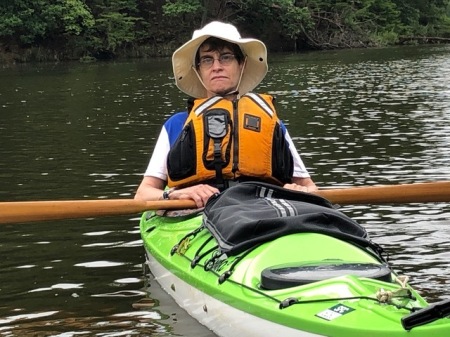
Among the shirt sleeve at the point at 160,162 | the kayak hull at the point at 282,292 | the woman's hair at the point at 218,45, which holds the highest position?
the woman's hair at the point at 218,45

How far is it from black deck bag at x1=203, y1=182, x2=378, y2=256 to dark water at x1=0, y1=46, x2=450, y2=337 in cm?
70

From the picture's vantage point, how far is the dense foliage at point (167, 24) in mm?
43750

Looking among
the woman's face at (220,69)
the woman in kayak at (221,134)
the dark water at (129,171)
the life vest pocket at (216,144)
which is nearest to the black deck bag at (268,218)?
the woman in kayak at (221,134)

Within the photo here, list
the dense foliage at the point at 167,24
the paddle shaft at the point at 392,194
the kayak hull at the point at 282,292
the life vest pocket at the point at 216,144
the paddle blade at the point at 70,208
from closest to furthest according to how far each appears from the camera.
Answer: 1. the kayak hull at the point at 282,292
2. the paddle blade at the point at 70,208
3. the life vest pocket at the point at 216,144
4. the paddle shaft at the point at 392,194
5. the dense foliage at the point at 167,24

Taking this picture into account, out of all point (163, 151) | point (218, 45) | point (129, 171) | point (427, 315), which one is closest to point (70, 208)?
point (163, 151)

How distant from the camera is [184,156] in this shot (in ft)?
16.4

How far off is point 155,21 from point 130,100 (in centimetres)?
2891

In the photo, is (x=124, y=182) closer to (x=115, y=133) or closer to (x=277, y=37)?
(x=115, y=133)

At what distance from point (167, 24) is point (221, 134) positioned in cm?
4449

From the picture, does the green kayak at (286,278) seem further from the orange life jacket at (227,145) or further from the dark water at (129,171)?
the dark water at (129,171)

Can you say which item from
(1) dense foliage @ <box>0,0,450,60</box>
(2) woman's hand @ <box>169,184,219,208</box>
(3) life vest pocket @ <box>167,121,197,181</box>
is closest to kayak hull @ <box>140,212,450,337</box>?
(2) woman's hand @ <box>169,184,219,208</box>

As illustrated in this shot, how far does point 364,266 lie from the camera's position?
3512 mm

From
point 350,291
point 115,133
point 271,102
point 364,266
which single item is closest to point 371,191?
point 271,102

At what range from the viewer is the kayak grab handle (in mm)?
2768
